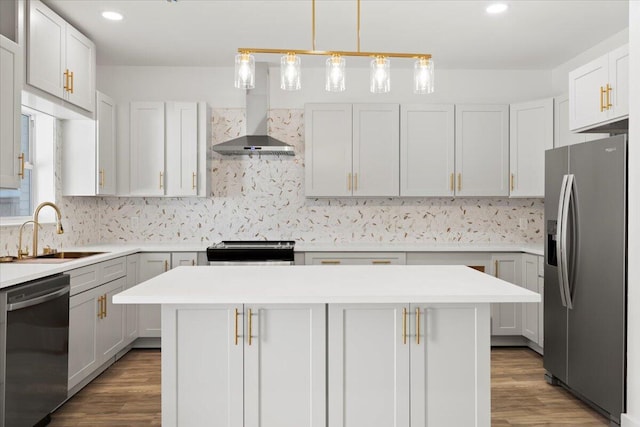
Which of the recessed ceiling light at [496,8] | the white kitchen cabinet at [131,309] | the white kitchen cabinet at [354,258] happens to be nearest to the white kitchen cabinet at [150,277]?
the white kitchen cabinet at [131,309]

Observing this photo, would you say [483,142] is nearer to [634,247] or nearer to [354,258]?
[354,258]

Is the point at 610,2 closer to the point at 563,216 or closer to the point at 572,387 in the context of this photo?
the point at 563,216

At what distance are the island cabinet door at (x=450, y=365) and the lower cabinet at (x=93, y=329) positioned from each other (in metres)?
2.23

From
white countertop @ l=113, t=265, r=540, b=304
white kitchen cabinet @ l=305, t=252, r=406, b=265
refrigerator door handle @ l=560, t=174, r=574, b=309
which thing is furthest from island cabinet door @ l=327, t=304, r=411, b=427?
white kitchen cabinet @ l=305, t=252, r=406, b=265

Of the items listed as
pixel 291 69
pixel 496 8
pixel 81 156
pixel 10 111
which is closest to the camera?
pixel 291 69

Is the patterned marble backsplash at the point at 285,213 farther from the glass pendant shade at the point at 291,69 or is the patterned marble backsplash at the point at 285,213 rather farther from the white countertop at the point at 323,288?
the glass pendant shade at the point at 291,69

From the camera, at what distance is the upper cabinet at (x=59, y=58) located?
293 centimetres

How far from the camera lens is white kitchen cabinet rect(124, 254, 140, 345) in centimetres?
391

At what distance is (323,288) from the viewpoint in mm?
2059

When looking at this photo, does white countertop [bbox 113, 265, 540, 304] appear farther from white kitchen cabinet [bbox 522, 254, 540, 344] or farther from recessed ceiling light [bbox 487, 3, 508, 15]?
recessed ceiling light [bbox 487, 3, 508, 15]

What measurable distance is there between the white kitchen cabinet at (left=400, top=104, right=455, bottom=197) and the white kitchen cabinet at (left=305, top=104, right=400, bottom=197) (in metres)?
0.13

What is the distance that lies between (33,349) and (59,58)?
1.99 m

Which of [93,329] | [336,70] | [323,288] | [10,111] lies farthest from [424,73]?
[93,329]

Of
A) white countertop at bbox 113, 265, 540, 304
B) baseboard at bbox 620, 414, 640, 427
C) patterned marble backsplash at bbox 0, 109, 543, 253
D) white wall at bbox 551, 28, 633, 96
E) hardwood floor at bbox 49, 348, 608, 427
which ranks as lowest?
hardwood floor at bbox 49, 348, 608, 427
